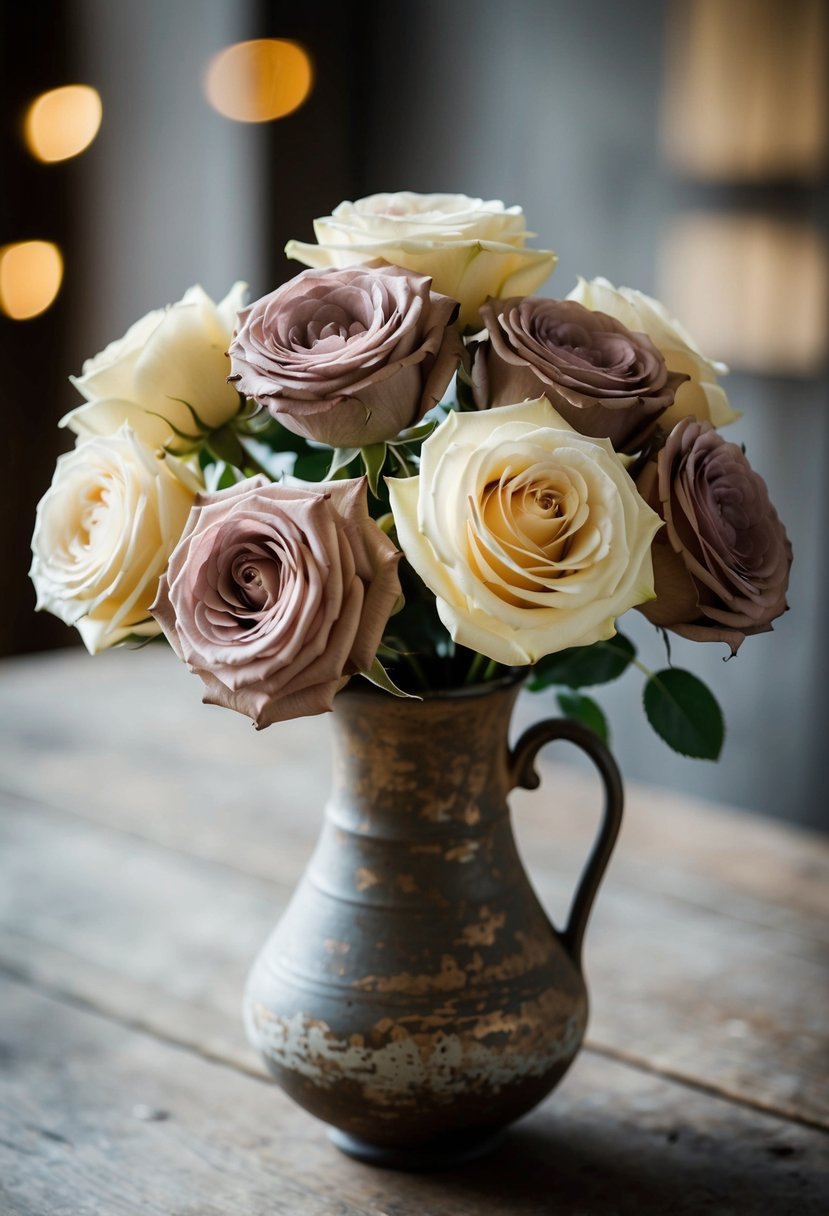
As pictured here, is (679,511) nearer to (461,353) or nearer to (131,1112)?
(461,353)

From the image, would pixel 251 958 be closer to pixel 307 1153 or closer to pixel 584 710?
pixel 307 1153

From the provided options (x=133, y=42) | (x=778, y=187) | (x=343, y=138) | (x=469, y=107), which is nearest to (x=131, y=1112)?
(x=778, y=187)

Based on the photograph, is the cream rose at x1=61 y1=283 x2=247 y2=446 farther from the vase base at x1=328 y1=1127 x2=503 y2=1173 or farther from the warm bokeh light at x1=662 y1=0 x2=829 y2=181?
the warm bokeh light at x1=662 y1=0 x2=829 y2=181

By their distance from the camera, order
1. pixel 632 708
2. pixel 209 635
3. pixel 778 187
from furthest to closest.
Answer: pixel 632 708 → pixel 778 187 → pixel 209 635

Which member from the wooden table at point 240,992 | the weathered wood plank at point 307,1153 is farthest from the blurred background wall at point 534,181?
the weathered wood plank at point 307,1153

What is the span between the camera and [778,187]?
1.93 meters

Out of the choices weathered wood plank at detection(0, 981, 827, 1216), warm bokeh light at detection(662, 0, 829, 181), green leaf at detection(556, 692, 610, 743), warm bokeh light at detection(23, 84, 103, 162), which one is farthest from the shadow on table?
warm bokeh light at detection(23, 84, 103, 162)

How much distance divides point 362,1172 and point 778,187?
165cm

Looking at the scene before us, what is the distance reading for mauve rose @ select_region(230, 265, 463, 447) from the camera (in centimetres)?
57

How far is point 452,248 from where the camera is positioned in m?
0.62

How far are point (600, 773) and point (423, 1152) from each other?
0.79 ft

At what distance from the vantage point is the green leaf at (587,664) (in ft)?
2.39

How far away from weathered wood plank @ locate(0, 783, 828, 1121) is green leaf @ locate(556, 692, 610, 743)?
0.24m

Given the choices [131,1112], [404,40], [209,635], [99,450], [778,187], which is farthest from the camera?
[404,40]
